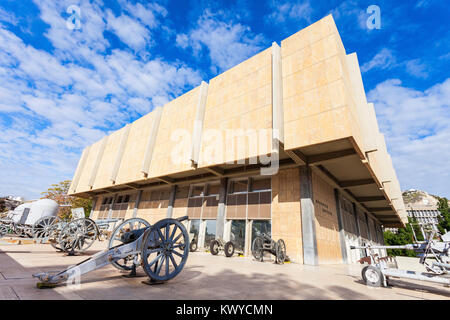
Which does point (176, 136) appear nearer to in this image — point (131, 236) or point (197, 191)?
point (197, 191)

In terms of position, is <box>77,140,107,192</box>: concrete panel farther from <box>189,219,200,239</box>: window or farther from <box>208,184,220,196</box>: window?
<box>208,184,220,196</box>: window

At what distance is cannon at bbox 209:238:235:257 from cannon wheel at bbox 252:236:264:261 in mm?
2010

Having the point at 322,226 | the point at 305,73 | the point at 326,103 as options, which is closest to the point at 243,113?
the point at 305,73

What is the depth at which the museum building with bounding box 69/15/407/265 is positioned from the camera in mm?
11853

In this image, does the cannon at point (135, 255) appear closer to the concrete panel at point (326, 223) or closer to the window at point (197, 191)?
the concrete panel at point (326, 223)

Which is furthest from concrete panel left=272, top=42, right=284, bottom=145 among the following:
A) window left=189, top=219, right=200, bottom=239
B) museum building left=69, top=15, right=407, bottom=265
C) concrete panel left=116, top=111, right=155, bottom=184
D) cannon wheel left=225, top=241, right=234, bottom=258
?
concrete panel left=116, top=111, right=155, bottom=184

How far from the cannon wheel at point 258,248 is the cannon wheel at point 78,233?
27.1ft

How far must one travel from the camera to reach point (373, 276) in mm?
5988

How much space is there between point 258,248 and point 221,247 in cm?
383

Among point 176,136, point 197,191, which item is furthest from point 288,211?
Result: point 176,136

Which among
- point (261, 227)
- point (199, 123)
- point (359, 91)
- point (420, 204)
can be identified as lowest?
Answer: point (261, 227)

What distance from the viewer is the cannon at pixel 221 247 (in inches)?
536

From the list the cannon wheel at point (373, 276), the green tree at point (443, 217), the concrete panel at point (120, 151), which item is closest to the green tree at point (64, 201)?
the concrete panel at point (120, 151)

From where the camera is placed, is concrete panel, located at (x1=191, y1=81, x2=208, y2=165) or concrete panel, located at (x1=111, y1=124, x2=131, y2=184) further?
concrete panel, located at (x1=111, y1=124, x2=131, y2=184)
